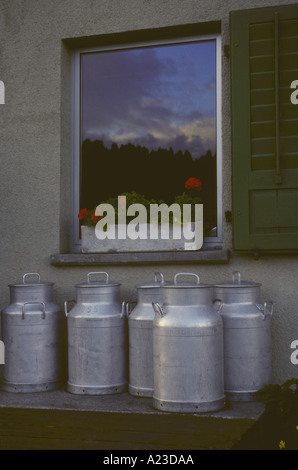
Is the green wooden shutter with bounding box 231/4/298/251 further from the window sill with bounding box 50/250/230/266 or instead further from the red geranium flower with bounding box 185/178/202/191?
the red geranium flower with bounding box 185/178/202/191

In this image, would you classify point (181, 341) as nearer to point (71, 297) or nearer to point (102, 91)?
point (71, 297)

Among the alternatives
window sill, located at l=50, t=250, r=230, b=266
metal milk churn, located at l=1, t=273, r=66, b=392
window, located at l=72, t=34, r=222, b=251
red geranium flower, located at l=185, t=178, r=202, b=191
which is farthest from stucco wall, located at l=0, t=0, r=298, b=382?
red geranium flower, located at l=185, t=178, r=202, b=191

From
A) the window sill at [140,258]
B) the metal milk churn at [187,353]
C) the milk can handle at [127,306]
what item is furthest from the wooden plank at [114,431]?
the window sill at [140,258]

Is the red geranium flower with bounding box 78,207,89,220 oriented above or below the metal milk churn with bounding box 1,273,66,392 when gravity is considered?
above

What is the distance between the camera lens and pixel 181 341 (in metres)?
3.29

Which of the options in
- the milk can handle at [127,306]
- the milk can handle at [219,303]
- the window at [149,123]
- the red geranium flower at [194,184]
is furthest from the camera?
the window at [149,123]

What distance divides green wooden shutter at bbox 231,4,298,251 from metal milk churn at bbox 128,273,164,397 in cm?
76

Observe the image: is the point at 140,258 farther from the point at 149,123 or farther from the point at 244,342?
the point at 149,123

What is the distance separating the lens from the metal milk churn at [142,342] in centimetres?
372

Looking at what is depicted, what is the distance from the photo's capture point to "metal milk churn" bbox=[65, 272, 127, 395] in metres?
3.79

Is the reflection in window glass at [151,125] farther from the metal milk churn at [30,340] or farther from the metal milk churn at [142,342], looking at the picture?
the metal milk churn at [30,340]

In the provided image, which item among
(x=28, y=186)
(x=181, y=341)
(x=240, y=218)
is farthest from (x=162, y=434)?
(x=28, y=186)

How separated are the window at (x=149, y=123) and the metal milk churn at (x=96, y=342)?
984 mm

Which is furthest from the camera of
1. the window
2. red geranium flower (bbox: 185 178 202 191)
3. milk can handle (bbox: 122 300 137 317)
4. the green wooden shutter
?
the window
